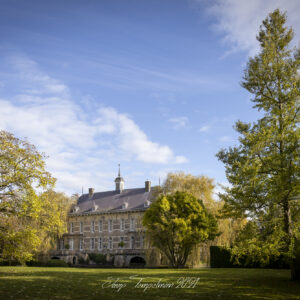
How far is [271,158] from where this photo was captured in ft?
39.8

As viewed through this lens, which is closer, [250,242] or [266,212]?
[250,242]

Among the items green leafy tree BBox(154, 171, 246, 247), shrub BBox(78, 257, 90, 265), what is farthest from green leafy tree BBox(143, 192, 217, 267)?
shrub BBox(78, 257, 90, 265)

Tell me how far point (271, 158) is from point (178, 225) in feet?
53.8

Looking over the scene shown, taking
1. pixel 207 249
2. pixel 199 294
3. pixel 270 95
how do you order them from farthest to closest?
pixel 207 249, pixel 270 95, pixel 199 294

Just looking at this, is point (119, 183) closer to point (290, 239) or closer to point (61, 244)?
point (61, 244)

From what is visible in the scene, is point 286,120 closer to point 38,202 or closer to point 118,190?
point 38,202

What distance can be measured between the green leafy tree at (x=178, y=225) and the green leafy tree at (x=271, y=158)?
45.9 feet

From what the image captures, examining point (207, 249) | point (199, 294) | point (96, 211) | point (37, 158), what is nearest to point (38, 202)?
point (37, 158)

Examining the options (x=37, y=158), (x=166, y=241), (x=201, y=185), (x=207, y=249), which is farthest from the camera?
(x=201, y=185)

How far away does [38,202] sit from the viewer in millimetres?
15422

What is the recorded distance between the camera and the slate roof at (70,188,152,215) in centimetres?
4497

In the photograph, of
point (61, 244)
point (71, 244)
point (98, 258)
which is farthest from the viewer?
point (61, 244)

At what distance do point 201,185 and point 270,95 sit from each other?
19.1 metres

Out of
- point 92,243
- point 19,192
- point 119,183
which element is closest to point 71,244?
point 92,243
